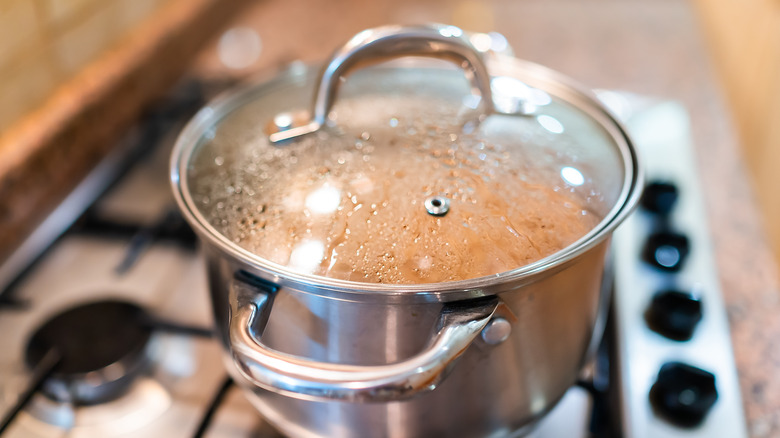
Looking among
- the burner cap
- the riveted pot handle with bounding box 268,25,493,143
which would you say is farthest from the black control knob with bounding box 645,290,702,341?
the burner cap

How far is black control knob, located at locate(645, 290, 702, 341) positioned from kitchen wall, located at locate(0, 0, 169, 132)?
2.05 ft

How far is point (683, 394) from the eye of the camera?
0.50 meters

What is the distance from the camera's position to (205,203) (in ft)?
1.46

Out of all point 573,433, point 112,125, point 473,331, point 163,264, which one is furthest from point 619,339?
point 112,125

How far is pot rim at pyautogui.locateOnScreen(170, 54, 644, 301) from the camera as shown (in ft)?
1.15

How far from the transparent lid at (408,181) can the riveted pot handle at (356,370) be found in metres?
0.04

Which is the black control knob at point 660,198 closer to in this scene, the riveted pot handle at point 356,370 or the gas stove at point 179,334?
the gas stove at point 179,334

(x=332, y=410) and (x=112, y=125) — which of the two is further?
(x=112, y=125)

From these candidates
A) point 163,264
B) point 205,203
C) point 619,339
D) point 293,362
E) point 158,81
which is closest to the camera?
point 293,362

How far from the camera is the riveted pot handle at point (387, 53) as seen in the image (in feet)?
1.48

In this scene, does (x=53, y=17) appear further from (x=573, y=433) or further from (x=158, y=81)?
(x=573, y=433)

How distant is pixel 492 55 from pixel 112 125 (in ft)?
1.47

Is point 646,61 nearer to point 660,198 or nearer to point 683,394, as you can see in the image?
point 660,198

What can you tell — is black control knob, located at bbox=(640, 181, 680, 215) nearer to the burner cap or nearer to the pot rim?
the pot rim
